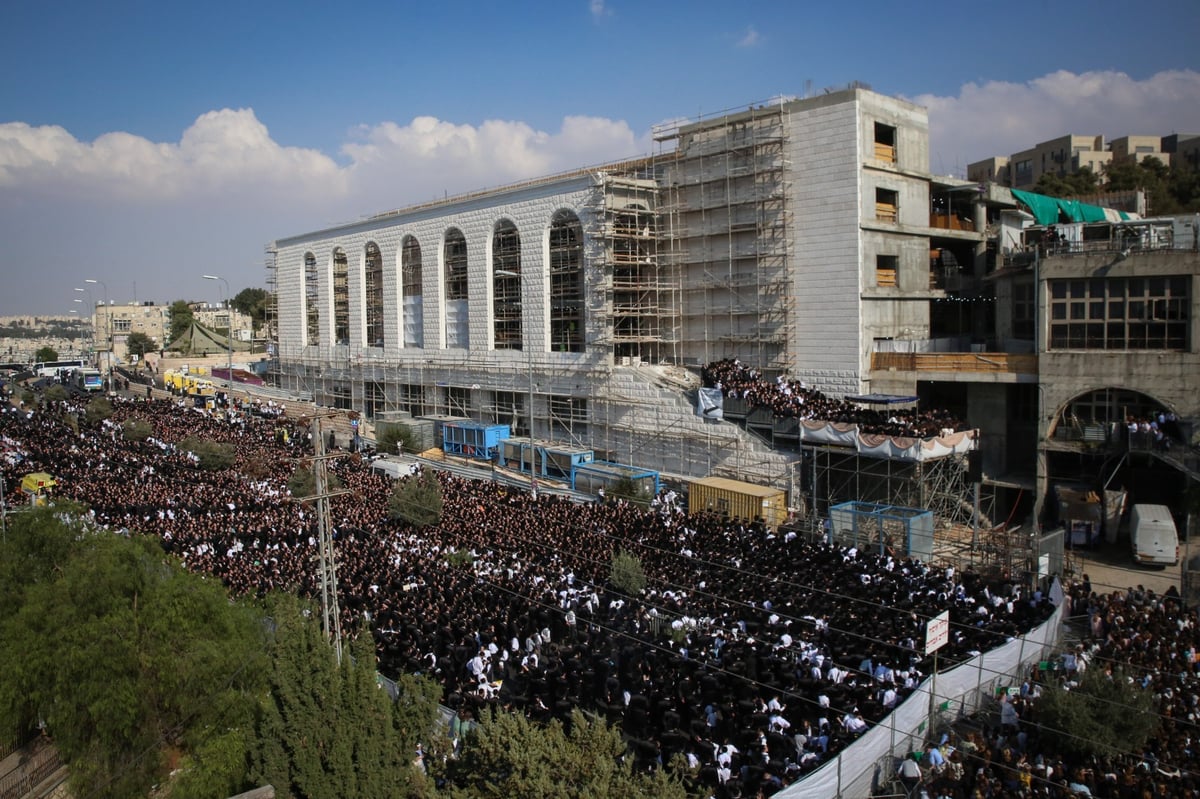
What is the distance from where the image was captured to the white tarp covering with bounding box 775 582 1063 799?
33.2ft

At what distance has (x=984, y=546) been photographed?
64.8ft

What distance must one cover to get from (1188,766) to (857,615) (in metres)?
5.21

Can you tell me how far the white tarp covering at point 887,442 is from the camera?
22.0 metres

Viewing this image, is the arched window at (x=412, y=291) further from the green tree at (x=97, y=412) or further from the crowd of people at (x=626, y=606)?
the crowd of people at (x=626, y=606)

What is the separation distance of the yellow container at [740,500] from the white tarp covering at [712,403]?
10.8ft

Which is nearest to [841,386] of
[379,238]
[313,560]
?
[313,560]

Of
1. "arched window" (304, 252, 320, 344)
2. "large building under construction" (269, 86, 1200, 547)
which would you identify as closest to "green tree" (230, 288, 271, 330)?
"arched window" (304, 252, 320, 344)

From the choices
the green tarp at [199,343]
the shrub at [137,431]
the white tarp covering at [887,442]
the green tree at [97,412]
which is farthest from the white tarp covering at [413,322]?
the green tarp at [199,343]

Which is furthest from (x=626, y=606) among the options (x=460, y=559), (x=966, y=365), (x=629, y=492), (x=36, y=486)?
(x=36, y=486)

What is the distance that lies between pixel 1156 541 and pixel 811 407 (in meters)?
9.17

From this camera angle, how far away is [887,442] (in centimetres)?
2233

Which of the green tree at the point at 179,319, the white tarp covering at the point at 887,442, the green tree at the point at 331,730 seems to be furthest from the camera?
the green tree at the point at 179,319

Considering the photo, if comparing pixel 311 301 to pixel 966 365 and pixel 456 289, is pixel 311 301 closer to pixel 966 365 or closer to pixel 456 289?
pixel 456 289

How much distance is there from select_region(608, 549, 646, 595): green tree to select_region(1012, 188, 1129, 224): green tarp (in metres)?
23.6
